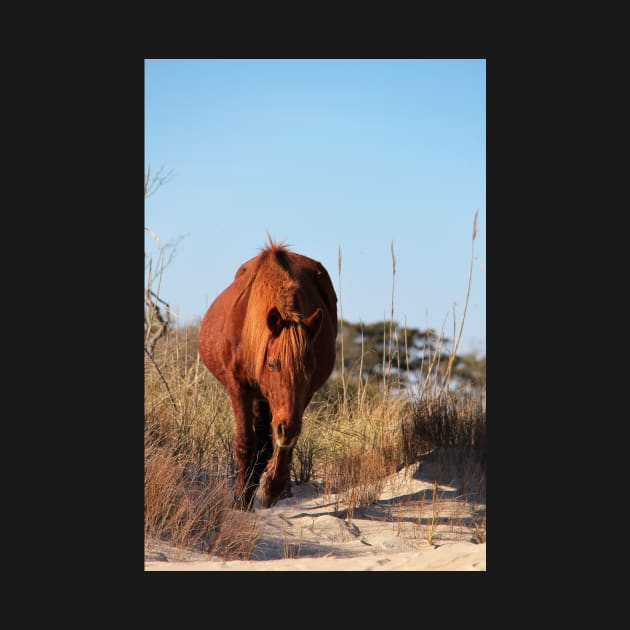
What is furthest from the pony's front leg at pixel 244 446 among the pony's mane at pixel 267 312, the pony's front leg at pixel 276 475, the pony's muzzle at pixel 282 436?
the pony's muzzle at pixel 282 436

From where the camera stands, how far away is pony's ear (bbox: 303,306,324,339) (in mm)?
5895

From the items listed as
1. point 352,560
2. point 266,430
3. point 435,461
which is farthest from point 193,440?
point 352,560

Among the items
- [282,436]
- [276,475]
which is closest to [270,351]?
[282,436]

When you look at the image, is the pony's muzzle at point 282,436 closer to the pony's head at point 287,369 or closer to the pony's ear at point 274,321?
the pony's head at point 287,369

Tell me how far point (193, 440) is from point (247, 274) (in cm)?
191

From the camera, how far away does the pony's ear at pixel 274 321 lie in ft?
19.2

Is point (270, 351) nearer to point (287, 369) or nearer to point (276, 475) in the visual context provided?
point (287, 369)

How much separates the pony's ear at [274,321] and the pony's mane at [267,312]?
0.04 m

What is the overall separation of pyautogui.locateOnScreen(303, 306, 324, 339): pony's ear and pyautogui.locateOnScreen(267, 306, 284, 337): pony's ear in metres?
0.18

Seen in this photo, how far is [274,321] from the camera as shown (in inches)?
232

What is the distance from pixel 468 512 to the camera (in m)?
6.66

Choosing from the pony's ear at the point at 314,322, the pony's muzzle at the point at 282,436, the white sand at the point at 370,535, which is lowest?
the white sand at the point at 370,535

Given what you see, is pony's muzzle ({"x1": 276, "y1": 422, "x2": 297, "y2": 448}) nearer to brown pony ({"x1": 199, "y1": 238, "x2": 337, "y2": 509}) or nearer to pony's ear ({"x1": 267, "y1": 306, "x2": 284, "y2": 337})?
brown pony ({"x1": 199, "y1": 238, "x2": 337, "y2": 509})

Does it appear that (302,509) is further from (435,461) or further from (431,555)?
(431,555)
